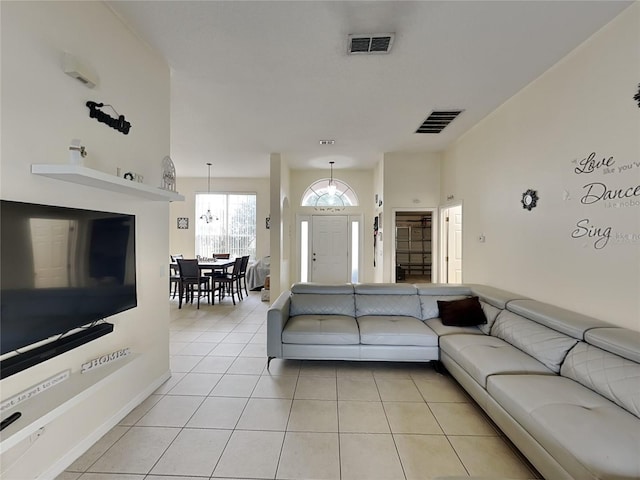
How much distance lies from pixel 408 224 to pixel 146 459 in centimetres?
936

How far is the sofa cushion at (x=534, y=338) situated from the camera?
2172 millimetres

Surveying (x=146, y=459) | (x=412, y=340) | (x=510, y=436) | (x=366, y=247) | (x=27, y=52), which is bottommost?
(x=146, y=459)

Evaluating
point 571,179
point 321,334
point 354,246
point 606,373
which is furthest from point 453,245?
point 606,373

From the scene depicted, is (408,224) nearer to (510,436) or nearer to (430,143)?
(430,143)

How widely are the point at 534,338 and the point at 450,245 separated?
3.39 metres

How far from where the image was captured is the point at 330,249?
7.40 m

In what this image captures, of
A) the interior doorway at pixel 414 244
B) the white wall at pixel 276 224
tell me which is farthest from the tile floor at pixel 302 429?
the interior doorway at pixel 414 244

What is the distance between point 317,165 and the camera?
22.3ft

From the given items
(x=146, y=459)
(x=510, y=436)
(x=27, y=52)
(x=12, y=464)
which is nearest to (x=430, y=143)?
(x=510, y=436)

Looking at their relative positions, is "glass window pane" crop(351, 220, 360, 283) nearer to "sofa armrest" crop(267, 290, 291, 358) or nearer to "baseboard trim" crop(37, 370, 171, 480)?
"sofa armrest" crop(267, 290, 291, 358)

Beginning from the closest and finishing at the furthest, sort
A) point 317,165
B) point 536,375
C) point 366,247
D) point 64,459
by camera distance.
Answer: point 64,459
point 536,375
point 317,165
point 366,247

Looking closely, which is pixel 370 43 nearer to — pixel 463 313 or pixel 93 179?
pixel 93 179

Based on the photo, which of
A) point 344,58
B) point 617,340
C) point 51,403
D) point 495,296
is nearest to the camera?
point 51,403

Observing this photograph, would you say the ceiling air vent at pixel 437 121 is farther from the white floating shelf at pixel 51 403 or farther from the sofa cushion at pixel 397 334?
the white floating shelf at pixel 51 403
